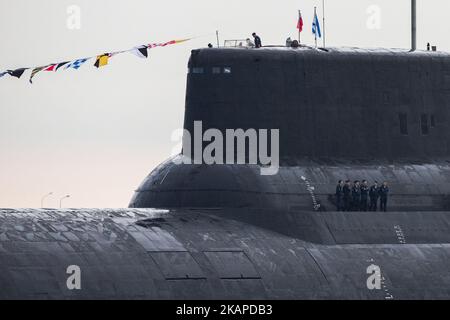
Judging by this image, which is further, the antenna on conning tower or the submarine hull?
the antenna on conning tower

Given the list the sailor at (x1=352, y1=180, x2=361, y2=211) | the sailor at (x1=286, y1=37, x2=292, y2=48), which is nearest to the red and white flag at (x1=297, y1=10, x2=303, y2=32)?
the sailor at (x1=286, y1=37, x2=292, y2=48)

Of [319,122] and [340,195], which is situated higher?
[319,122]

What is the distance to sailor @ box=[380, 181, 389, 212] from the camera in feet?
111

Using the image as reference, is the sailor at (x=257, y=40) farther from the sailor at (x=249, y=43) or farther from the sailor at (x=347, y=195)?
the sailor at (x=347, y=195)

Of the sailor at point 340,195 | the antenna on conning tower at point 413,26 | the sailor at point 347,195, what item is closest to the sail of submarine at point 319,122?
the sailor at point 340,195

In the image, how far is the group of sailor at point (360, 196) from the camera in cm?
3362

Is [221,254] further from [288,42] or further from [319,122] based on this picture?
[288,42]

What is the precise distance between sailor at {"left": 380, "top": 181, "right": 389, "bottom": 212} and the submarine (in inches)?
8.7

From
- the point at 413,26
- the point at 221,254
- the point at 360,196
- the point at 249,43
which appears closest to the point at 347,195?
the point at 360,196

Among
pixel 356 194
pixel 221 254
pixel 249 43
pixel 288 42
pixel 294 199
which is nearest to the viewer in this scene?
pixel 221 254

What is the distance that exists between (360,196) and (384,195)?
0.62m

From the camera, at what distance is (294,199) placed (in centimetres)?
3294

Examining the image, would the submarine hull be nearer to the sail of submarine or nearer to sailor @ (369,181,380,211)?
sailor @ (369,181,380,211)

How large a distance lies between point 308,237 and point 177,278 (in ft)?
15.2
